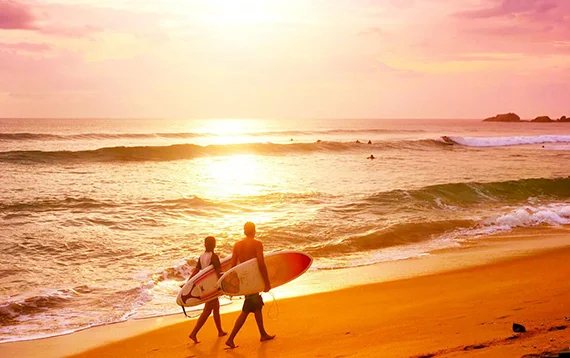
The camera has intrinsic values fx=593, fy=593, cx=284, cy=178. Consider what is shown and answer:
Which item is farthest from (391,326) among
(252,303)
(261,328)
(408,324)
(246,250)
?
(246,250)

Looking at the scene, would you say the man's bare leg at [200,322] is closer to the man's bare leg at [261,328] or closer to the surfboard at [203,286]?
the surfboard at [203,286]

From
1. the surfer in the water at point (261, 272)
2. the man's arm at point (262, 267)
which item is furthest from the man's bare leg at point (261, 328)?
the man's arm at point (262, 267)

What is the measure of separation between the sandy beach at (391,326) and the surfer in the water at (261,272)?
0.21 meters

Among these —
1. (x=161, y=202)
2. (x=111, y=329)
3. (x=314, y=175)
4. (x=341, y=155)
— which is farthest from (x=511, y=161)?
(x=111, y=329)

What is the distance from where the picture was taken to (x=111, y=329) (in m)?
9.30

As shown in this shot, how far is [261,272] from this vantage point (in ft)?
27.1

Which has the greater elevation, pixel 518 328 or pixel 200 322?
pixel 518 328

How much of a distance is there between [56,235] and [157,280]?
199 inches

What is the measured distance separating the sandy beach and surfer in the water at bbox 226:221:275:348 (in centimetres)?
21

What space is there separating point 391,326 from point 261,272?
6.52 feet

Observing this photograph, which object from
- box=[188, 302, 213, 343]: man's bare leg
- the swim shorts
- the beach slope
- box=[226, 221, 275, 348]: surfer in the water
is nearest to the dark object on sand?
the beach slope

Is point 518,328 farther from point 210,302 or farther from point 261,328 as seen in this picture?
point 210,302

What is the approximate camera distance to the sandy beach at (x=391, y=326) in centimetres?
685

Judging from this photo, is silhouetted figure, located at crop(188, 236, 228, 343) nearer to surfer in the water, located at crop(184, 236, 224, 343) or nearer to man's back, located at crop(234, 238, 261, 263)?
surfer in the water, located at crop(184, 236, 224, 343)
